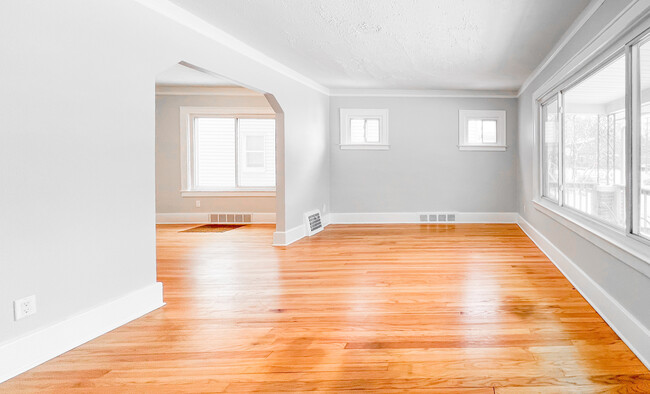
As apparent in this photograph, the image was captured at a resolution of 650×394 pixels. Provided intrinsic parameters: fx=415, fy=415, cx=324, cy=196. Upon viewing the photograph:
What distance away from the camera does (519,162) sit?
721cm

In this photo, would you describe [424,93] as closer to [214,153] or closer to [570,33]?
[570,33]

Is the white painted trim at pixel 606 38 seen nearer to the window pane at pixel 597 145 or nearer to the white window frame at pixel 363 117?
the window pane at pixel 597 145

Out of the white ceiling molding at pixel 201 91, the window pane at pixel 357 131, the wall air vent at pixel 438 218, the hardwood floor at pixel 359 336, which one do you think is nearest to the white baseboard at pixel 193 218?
the window pane at pixel 357 131

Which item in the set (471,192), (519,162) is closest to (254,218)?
(471,192)

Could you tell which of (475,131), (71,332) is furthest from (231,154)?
(71,332)

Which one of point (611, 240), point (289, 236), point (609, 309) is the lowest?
point (609, 309)

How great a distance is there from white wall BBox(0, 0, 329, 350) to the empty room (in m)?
0.01

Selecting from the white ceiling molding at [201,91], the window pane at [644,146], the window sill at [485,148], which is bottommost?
the window pane at [644,146]

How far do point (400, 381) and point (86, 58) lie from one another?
2.56 m

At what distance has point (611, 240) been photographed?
276cm

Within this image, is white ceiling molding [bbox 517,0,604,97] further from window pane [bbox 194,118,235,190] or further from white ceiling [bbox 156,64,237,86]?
window pane [bbox 194,118,235,190]

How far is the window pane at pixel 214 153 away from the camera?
311 inches

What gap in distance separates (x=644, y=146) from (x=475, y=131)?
Answer: 5.43 metres

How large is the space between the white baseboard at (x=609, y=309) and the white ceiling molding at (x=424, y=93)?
3.88 metres
